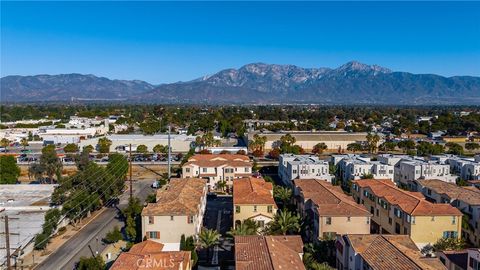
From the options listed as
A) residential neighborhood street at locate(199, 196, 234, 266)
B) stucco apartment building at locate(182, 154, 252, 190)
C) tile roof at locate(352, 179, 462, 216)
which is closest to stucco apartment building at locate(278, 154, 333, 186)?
stucco apartment building at locate(182, 154, 252, 190)

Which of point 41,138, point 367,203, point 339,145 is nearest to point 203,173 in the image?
point 367,203

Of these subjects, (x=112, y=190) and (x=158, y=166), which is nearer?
(x=112, y=190)

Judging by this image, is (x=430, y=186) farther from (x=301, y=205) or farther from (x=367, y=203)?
(x=301, y=205)

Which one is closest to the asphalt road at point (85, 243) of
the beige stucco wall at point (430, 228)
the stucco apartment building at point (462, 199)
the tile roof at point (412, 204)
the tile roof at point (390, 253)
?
the tile roof at point (390, 253)

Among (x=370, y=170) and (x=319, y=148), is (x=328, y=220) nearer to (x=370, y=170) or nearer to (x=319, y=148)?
(x=370, y=170)

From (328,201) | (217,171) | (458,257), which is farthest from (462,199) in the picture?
(217,171)

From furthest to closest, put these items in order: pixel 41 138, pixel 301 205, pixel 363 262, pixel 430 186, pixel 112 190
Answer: pixel 41 138, pixel 112 190, pixel 430 186, pixel 301 205, pixel 363 262
